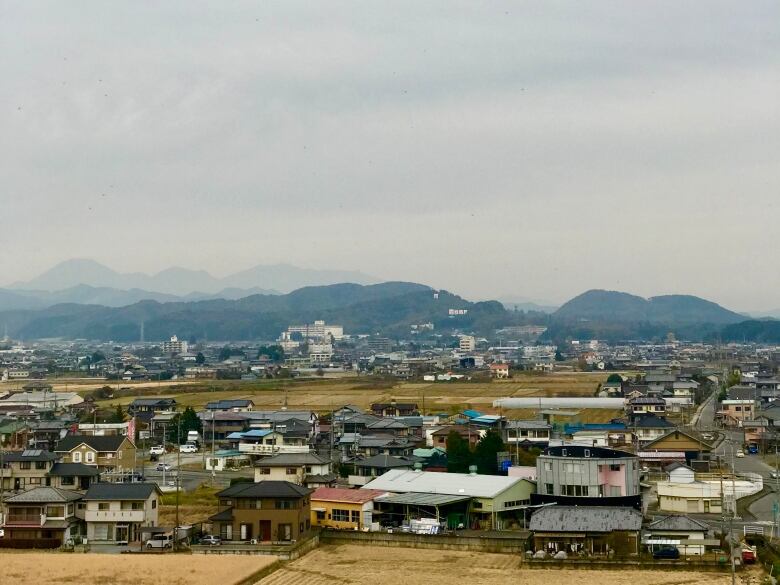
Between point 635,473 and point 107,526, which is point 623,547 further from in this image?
point 107,526

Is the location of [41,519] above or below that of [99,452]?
below

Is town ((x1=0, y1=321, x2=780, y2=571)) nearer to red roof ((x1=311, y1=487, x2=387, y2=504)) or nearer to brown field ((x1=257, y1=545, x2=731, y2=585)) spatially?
red roof ((x1=311, y1=487, x2=387, y2=504))

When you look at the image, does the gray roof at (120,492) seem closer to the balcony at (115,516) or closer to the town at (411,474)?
the town at (411,474)

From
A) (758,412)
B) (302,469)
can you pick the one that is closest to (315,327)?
(758,412)

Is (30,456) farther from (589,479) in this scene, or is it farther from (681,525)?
(681,525)

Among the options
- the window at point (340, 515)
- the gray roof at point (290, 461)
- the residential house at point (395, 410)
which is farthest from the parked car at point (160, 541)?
the residential house at point (395, 410)

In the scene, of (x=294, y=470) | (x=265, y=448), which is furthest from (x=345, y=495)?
(x=265, y=448)

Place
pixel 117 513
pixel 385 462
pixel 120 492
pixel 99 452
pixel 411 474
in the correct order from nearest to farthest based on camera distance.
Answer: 1. pixel 117 513
2. pixel 120 492
3. pixel 411 474
4. pixel 385 462
5. pixel 99 452
